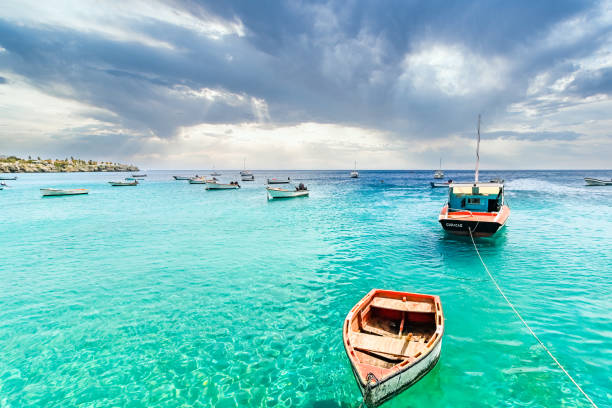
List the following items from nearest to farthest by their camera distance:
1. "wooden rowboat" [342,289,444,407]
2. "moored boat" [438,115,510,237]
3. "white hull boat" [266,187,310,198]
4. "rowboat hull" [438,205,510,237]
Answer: "wooden rowboat" [342,289,444,407], "rowboat hull" [438,205,510,237], "moored boat" [438,115,510,237], "white hull boat" [266,187,310,198]

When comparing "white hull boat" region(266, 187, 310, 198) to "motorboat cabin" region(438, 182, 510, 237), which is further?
"white hull boat" region(266, 187, 310, 198)

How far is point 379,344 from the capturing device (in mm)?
7137

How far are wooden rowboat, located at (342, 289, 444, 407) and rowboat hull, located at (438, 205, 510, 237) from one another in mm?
12554

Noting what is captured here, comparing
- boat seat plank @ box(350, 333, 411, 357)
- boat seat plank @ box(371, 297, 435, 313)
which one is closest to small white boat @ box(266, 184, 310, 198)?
boat seat plank @ box(371, 297, 435, 313)

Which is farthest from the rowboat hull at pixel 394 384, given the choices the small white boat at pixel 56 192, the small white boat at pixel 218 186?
the small white boat at pixel 218 186

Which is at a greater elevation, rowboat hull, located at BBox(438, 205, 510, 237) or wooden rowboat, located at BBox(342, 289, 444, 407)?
rowboat hull, located at BBox(438, 205, 510, 237)

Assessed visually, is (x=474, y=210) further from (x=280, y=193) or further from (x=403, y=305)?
(x=280, y=193)

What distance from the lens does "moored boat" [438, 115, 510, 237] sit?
19484 mm

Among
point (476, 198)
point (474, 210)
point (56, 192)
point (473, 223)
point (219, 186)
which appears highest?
point (476, 198)

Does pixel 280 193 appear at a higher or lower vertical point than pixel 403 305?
higher

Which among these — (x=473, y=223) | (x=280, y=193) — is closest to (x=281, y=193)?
(x=280, y=193)

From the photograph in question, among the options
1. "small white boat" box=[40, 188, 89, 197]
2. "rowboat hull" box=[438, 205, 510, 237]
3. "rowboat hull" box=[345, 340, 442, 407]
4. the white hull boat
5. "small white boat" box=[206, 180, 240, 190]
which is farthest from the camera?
"small white boat" box=[206, 180, 240, 190]

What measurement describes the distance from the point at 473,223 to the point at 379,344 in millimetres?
16159

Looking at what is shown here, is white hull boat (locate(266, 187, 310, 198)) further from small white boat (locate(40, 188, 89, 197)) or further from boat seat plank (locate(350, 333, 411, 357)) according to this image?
boat seat plank (locate(350, 333, 411, 357))
